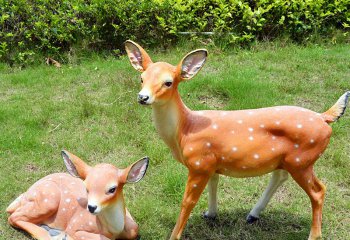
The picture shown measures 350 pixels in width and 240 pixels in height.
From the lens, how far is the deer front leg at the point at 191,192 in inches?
144

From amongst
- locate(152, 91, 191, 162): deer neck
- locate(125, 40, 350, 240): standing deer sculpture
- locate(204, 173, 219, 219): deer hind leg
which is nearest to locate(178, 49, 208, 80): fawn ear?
locate(125, 40, 350, 240): standing deer sculpture

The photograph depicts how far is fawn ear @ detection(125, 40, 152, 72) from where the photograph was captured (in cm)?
366

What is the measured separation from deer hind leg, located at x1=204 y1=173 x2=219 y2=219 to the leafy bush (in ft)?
12.2

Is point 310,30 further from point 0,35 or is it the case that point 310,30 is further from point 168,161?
point 0,35

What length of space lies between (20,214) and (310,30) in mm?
5425

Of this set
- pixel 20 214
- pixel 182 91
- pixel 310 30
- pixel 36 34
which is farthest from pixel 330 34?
pixel 20 214

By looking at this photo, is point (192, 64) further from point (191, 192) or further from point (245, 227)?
point (245, 227)

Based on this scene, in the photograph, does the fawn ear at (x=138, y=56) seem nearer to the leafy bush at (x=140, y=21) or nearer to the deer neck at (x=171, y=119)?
the deer neck at (x=171, y=119)

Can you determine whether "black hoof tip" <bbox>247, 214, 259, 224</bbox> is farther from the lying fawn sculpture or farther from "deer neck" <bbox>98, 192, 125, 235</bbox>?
"deer neck" <bbox>98, 192, 125, 235</bbox>

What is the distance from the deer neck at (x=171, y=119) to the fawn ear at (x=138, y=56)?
0.32 metres

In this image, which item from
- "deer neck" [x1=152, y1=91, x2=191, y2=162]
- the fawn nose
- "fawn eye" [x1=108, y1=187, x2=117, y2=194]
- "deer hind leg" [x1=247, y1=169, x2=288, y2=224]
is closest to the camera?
the fawn nose

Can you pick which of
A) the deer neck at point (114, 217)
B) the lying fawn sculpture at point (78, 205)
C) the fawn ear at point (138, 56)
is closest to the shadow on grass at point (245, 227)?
the lying fawn sculpture at point (78, 205)

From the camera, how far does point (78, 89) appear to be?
664cm

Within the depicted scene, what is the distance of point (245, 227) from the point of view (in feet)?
13.9
